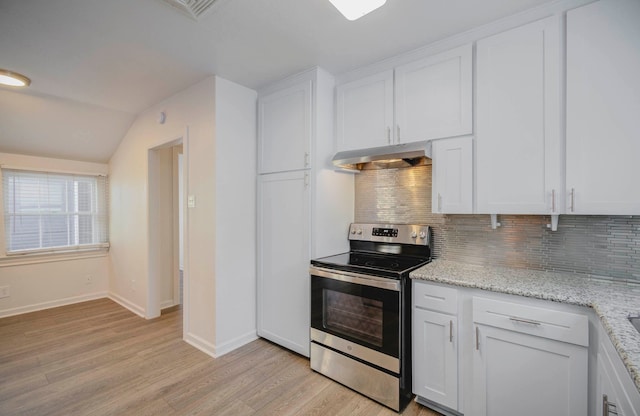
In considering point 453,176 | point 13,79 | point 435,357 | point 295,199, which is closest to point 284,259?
point 295,199

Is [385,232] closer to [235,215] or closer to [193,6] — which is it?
[235,215]

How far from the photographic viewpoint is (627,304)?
1.34m

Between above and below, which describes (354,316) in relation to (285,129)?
below

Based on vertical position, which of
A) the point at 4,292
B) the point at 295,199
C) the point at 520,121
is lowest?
the point at 4,292

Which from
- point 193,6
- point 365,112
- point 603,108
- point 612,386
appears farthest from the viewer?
point 365,112

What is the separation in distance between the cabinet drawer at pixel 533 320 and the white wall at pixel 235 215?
2.04 m

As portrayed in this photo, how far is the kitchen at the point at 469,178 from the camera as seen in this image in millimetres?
1664

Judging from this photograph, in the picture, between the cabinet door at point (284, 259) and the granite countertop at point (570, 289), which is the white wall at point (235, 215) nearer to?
the cabinet door at point (284, 259)

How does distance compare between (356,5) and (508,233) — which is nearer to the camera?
(356,5)

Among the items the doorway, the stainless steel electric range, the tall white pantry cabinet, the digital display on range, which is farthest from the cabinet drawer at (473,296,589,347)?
the doorway

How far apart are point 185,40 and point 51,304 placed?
4.20 meters

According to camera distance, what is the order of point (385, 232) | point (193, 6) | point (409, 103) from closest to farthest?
point (193, 6)
point (409, 103)
point (385, 232)

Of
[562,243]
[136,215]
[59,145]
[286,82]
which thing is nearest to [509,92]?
[562,243]

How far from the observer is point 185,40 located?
6.96 ft
